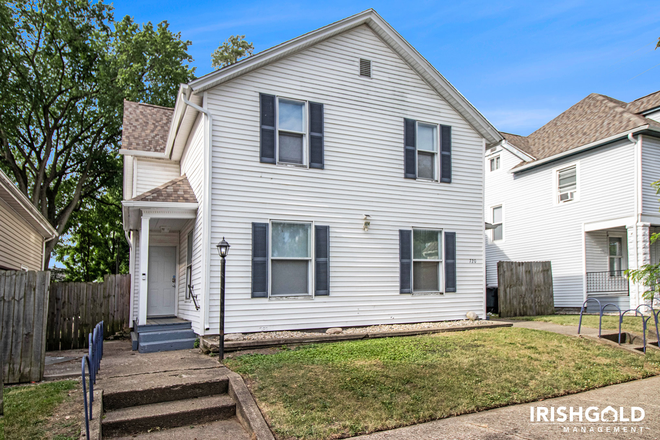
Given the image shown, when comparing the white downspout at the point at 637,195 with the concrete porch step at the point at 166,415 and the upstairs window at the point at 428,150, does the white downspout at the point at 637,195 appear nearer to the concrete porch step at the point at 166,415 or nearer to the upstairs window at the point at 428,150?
the upstairs window at the point at 428,150

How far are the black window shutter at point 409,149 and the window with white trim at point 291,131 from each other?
2.63 m

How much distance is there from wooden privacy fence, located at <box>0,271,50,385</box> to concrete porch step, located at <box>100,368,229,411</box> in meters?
1.10

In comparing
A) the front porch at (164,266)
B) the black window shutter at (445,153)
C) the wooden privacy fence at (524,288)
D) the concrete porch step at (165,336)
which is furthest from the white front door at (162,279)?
the wooden privacy fence at (524,288)

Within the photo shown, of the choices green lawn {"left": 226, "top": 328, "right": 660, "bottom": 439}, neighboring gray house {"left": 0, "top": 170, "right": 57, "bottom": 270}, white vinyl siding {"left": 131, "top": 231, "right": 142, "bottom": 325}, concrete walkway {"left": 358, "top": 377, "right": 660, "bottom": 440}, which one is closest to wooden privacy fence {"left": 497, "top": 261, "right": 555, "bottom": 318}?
green lawn {"left": 226, "top": 328, "right": 660, "bottom": 439}

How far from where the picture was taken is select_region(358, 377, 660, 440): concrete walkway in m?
4.90

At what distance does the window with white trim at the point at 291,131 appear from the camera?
10.4 meters

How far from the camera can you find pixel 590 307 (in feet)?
56.2

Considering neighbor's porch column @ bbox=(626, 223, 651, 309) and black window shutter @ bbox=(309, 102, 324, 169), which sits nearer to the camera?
black window shutter @ bbox=(309, 102, 324, 169)

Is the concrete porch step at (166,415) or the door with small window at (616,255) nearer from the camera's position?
the concrete porch step at (166,415)

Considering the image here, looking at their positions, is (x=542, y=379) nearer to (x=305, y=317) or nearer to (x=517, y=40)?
(x=305, y=317)

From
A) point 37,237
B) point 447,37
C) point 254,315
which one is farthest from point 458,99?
point 37,237

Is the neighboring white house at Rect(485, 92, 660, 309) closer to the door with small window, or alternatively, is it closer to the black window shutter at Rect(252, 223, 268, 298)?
the door with small window

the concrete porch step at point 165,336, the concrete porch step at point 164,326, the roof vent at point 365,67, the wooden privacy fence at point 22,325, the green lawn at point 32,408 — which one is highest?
the roof vent at point 365,67

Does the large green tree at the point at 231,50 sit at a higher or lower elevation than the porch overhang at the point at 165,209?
higher
